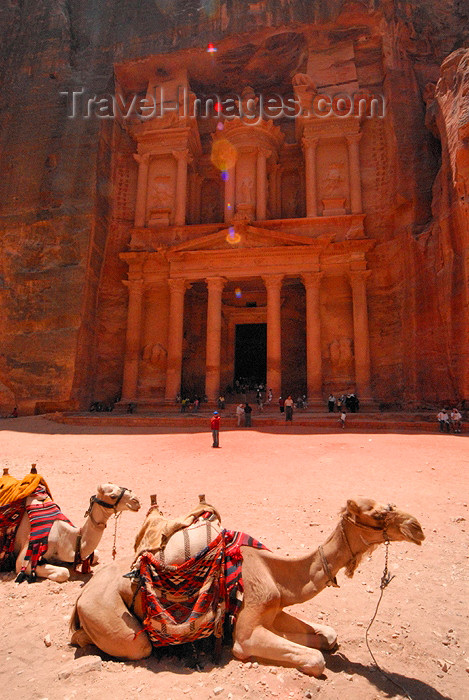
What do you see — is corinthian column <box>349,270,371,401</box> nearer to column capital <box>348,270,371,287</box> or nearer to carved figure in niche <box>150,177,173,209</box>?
column capital <box>348,270,371,287</box>

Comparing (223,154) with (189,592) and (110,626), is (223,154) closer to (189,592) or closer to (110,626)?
(189,592)

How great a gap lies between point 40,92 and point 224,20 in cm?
1312

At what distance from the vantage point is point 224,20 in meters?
28.4

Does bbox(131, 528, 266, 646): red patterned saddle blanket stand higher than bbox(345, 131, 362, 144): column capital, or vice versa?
bbox(345, 131, 362, 144): column capital

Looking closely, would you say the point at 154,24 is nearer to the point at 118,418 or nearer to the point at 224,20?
the point at 224,20

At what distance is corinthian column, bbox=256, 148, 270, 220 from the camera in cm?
2668

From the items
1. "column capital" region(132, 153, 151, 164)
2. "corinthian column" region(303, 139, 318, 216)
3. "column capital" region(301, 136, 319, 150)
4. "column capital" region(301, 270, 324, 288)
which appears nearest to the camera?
"column capital" region(301, 270, 324, 288)

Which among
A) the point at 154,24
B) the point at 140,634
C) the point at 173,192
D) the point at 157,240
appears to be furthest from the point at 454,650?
the point at 154,24

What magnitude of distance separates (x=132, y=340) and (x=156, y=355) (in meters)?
1.71

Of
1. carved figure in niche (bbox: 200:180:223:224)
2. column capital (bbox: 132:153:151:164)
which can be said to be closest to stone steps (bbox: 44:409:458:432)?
carved figure in niche (bbox: 200:180:223:224)

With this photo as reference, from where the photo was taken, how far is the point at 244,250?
24828 millimetres

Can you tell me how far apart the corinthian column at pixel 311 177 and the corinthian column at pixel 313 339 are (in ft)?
14.9

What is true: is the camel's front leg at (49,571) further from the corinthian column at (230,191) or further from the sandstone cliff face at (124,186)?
the corinthian column at (230,191)

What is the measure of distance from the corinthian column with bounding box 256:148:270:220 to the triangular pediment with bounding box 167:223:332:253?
2035mm
